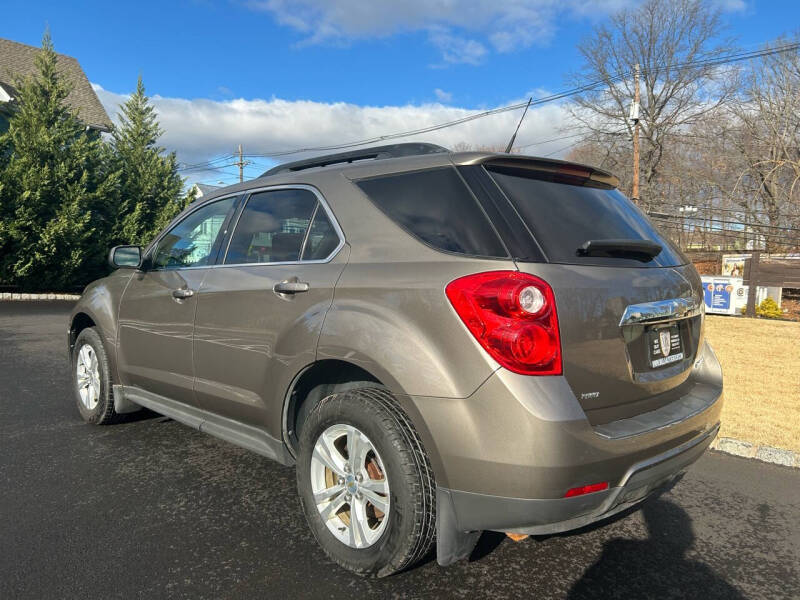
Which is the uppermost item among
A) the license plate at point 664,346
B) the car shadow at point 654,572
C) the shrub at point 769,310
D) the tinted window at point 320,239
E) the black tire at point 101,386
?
the tinted window at point 320,239

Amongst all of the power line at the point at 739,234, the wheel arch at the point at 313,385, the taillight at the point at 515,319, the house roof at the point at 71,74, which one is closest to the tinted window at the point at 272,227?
the wheel arch at the point at 313,385

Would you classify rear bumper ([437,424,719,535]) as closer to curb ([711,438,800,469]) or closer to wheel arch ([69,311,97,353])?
curb ([711,438,800,469])


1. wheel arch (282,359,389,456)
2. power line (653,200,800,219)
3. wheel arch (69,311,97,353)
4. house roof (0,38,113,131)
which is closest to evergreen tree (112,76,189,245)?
house roof (0,38,113,131)

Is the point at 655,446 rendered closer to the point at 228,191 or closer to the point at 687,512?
the point at 687,512

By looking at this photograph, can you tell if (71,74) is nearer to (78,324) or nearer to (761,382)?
(78,324)

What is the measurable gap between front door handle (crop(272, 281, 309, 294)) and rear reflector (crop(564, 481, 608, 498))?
1.44 metres

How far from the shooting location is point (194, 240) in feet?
12.4

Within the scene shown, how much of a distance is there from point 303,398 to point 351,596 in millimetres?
921

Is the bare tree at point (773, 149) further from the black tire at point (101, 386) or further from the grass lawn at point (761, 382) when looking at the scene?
the black tire at point (101, 386)

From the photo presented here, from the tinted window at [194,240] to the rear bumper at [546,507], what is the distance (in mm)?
2159

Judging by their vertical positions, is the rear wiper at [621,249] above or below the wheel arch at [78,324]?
above

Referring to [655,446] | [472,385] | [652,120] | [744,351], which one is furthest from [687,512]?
[652,120]

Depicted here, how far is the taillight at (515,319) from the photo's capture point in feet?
6.53

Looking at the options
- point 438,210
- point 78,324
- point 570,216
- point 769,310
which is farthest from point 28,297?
point 769,310
